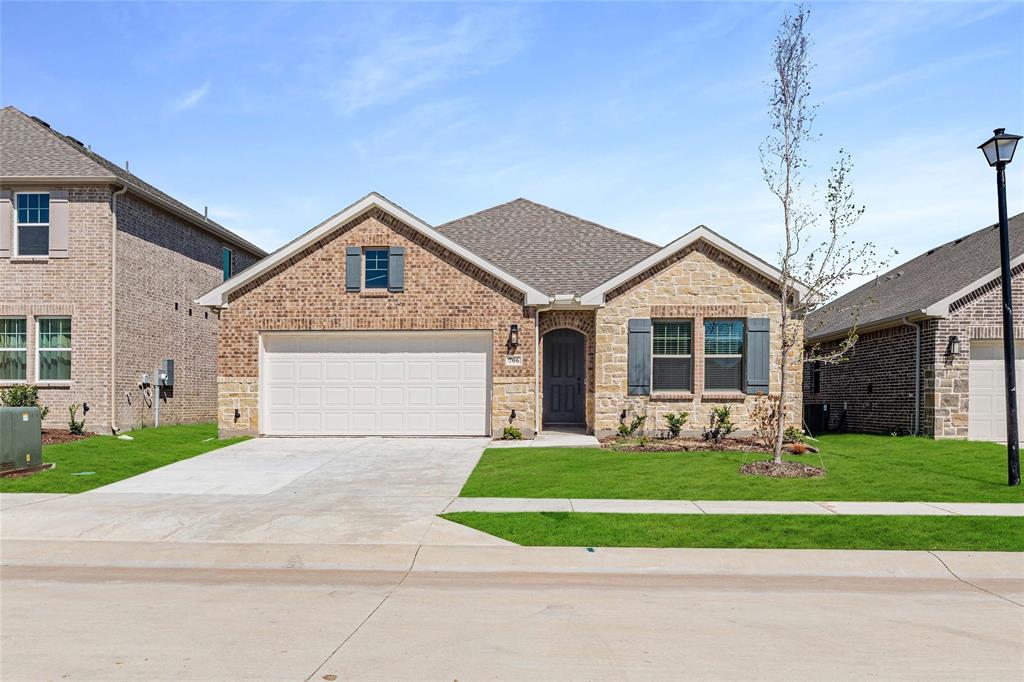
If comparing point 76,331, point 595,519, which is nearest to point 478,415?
point 595,519

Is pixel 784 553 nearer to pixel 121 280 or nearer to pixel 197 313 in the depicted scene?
pixel 121 280

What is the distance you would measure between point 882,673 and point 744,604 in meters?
1.67

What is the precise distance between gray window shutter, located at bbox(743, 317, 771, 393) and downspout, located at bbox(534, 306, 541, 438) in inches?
206

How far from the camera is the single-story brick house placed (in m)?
18.4

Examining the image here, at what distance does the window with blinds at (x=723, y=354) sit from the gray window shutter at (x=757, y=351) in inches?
14.7

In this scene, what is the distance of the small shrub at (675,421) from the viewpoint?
18.2m

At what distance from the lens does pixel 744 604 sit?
22.1 ft

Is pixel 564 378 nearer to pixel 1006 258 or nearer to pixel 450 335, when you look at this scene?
pixel 450 335

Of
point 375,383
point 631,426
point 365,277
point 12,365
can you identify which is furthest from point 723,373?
point 12,365

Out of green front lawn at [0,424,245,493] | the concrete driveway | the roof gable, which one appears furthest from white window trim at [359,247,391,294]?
green front lawn at [0,424,245,493]

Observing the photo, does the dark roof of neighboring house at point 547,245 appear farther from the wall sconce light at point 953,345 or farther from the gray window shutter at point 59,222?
the gray window shutter at point 59,222

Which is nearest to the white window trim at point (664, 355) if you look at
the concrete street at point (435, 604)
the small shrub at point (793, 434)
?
the small shrub at point (793, 434)

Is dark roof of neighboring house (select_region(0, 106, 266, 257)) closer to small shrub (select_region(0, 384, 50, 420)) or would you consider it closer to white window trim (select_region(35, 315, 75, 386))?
white window trim (select_region(35, 315, 75, 386))

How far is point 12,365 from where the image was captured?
19.4 m
